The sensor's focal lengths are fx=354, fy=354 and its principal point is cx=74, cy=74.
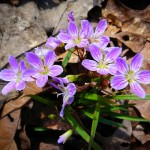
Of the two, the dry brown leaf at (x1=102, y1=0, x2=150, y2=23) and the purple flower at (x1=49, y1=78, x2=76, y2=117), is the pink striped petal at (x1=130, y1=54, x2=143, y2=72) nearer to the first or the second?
the purple flower at (x1=49, y1=78, x2=76, y2=117)

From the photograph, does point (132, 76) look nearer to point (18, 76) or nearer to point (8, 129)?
point (18, 76)

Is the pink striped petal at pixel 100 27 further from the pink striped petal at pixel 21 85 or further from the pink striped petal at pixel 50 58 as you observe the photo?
the pink striped petal at pixel 21 85

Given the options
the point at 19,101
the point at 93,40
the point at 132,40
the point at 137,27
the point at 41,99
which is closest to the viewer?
the point at 93,40

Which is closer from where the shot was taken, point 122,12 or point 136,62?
point 136,62

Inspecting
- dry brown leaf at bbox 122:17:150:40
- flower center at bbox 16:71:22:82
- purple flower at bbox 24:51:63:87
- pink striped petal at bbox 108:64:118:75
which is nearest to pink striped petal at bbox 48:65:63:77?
purple flower at bbox 24:51:63:87

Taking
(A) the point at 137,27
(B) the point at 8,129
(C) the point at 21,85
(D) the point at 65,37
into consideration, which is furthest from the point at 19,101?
(A) the point at 137,27
